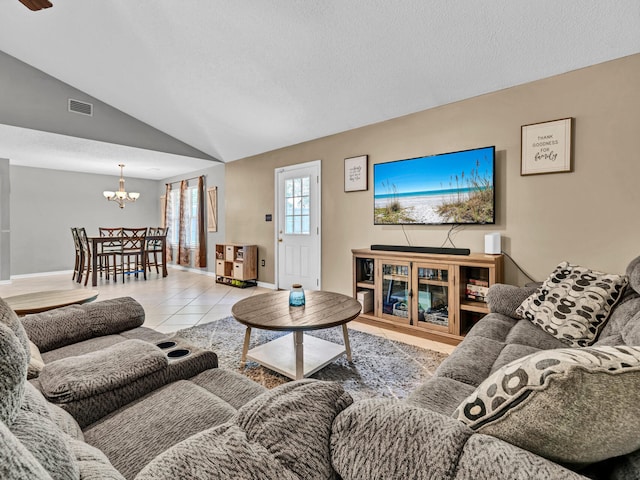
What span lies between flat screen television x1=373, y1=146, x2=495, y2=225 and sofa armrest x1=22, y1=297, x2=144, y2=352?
271 cm

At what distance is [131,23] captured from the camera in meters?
3.16

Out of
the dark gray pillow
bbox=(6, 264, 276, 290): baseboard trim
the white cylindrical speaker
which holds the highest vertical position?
the white cylindrical speaker

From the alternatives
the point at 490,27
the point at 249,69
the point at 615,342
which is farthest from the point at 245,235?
the point at 615,342

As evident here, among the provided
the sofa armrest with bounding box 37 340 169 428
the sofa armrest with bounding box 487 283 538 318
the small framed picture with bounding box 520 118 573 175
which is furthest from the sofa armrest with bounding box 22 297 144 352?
the small framed picture with bounding box 520 118 573 175

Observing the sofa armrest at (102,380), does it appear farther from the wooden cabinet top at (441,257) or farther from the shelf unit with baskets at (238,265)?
the shelf unit with baskets at (238,265)

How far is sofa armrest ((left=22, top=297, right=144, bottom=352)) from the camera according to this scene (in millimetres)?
1559

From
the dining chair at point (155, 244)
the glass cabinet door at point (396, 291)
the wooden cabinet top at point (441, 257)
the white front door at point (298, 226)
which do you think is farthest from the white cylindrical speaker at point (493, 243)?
the dining chair at point (155, 244)

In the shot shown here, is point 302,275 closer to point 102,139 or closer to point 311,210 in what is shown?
point 311,210

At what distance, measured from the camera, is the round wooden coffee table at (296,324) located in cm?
195

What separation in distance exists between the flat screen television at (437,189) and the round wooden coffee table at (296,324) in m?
1.44

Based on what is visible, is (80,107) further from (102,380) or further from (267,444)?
(267,444)

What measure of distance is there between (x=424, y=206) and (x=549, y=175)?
43.2 inches

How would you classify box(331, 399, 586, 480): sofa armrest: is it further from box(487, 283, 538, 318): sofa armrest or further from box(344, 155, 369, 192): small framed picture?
box(344, 155, 369, 192): small framed picture

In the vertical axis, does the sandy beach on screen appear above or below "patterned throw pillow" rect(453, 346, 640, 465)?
above
